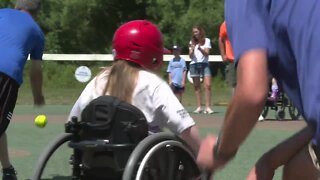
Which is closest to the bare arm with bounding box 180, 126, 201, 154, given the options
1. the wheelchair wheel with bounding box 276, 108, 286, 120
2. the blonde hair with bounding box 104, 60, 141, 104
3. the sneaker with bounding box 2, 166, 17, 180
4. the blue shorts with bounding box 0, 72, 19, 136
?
the blonde hair with bounding box 104, 60, 141, 104

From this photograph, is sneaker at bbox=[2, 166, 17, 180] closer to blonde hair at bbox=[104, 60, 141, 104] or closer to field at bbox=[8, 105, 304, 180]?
field at bbox=[8, 105, 304, 180]

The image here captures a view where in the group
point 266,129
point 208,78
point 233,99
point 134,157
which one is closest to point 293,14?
point 233,99

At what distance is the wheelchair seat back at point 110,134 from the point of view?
13.9 feet

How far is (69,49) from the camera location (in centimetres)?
3534

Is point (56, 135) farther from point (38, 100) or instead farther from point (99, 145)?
point (99, 145)

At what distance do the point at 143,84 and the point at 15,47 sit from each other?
2.26 metres

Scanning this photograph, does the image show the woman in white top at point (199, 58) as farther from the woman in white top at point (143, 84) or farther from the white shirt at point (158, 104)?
the white shirt at point (158, 104)

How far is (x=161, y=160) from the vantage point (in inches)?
169

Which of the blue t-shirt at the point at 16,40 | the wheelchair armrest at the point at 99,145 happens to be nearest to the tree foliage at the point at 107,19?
the blue t-shirt at the point at 16,40

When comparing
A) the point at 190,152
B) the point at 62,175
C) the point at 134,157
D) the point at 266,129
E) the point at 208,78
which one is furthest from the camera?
the point at 208,78

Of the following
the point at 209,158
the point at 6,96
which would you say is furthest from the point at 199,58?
the point at 209,158

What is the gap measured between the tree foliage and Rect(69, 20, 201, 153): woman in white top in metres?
25.8

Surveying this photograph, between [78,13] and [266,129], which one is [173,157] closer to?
[266,129]

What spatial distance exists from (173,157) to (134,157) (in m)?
0.40
